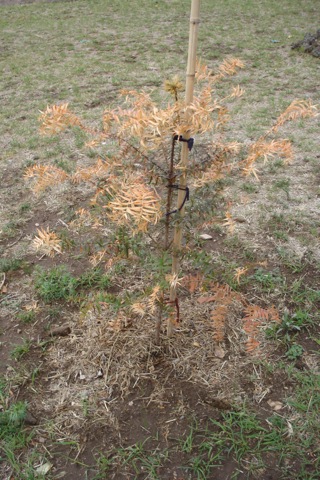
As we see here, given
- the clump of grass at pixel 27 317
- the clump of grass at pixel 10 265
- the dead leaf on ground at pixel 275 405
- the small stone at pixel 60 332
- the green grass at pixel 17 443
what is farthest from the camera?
the clump of grass at pixel 10 265

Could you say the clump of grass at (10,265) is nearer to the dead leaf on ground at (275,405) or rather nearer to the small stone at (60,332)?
the small stone at (60,332)

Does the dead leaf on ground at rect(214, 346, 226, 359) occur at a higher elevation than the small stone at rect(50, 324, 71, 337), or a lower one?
higher

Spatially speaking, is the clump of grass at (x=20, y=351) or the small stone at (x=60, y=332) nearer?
the clump of grass at (x=20, y=351)

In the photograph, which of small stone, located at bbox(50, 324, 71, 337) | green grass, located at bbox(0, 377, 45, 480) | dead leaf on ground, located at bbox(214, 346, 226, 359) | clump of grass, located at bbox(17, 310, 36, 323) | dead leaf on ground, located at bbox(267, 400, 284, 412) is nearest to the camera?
green grass, located at bbox(0, 377, 45, 480)

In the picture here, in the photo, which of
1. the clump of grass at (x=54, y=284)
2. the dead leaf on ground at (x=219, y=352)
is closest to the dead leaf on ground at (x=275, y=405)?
the dead leaf on ground at (x=219, y=352)

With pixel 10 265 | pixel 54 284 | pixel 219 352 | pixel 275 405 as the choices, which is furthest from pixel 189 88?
pixel 10 265

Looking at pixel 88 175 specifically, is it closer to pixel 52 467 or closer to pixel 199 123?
pixel 199 123

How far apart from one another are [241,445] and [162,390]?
0.43 metres

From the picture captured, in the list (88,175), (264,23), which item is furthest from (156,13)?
(88,175)

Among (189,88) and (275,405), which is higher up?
(189,88)

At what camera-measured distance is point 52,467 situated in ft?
5.98

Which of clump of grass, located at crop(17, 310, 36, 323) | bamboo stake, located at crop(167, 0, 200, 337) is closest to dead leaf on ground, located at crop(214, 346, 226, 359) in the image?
bamboo stake, located at crop(167, 0, 200, 337)

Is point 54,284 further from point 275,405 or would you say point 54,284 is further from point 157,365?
point 275,405

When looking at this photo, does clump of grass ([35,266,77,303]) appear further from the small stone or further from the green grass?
the green grass
